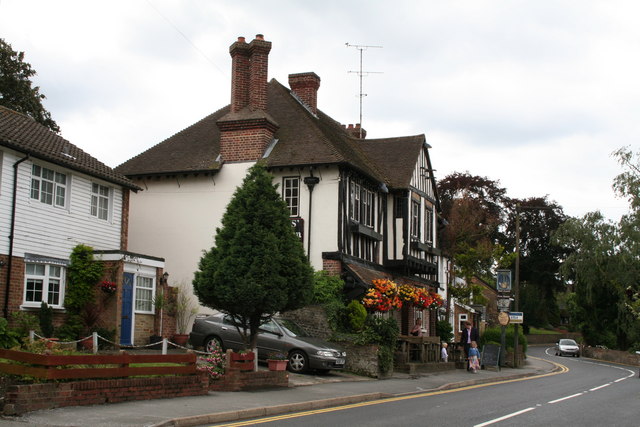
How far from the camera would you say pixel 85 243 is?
938 inches

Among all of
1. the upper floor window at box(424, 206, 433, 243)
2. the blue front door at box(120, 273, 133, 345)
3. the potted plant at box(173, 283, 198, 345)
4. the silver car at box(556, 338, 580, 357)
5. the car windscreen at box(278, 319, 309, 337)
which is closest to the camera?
the car windscreen at box(278, 319, 309, 337)

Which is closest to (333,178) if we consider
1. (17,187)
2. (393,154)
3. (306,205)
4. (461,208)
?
(306,205)

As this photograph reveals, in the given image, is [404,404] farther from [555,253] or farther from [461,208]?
[555,253]

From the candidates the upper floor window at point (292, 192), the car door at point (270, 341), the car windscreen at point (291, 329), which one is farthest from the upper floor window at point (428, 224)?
the car door at point (270, 341)

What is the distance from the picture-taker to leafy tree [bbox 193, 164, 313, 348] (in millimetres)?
18047

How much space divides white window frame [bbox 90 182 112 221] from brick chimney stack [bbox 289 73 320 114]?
1131 centimetres

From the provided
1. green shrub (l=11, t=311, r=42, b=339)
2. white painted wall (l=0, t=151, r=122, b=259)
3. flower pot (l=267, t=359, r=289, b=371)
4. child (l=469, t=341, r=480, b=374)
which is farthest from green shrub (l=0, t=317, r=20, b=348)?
child (l=469, t=341, r=480, b=374)

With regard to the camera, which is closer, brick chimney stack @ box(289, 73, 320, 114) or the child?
the child

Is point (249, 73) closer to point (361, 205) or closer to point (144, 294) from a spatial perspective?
point (361, 205)

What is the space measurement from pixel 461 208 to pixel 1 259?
31304 millimetres

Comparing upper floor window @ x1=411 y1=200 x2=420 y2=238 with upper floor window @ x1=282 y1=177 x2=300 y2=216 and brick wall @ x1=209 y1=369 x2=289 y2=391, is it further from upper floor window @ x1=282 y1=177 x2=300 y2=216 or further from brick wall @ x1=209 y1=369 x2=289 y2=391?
brick wall @ x1=209 y1=369 x2=289 y2=391

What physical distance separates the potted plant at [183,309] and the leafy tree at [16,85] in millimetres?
16123

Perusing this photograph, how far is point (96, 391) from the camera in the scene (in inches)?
522

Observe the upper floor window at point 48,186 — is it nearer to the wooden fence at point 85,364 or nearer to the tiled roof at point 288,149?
the tiled roof at point 288,149
